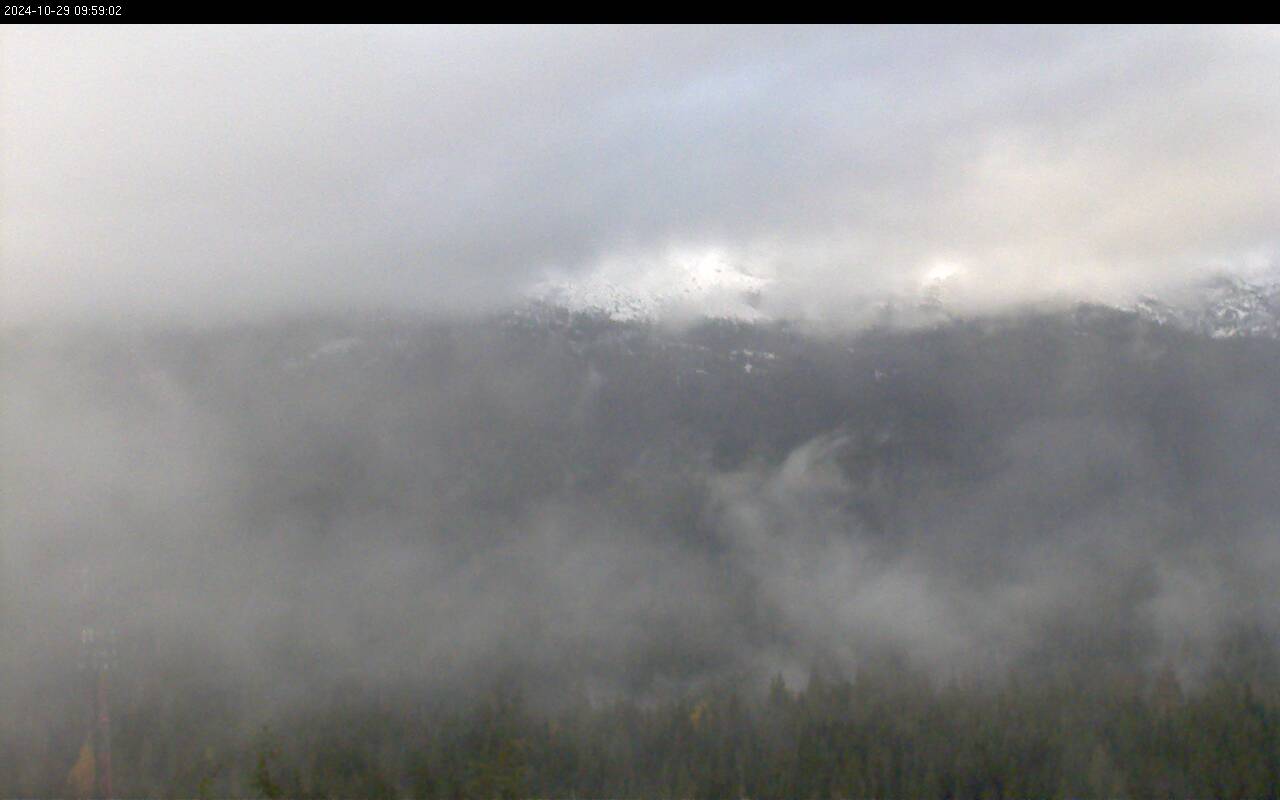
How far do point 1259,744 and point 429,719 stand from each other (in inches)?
3889

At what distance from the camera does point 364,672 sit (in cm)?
17812

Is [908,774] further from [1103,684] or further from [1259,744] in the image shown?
[1103,684]

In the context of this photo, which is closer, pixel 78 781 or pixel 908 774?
pixel 78 781

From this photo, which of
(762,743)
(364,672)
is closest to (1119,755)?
(762,743)

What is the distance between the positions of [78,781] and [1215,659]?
17048 centimetres

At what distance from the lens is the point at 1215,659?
600 ft

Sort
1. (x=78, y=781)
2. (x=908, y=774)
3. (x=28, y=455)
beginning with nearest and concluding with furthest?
(x=78, y=781) → (x=908, y=774) → (x=28, y=455)

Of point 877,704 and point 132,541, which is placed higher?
point 132,541
